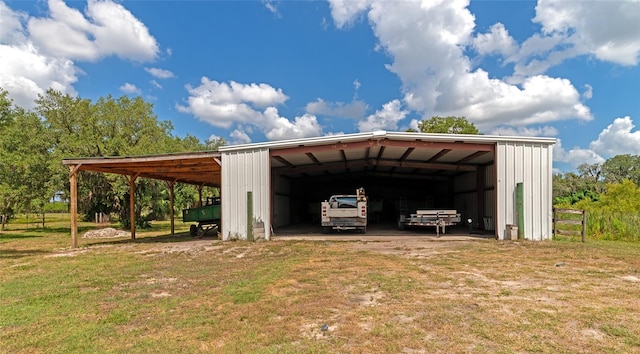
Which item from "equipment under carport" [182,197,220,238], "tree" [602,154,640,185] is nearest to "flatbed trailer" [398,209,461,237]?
"equipment under carport" [182,197,220,238]

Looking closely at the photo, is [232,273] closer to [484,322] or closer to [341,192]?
[484,322]

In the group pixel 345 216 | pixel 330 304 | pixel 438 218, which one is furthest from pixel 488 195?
pixel 330 304

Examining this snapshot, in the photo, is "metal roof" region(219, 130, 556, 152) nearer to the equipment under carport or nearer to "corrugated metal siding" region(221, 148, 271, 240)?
"corrugated metal siding" region(221, 148, 271, 240)

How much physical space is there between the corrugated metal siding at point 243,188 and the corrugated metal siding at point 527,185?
344 inches

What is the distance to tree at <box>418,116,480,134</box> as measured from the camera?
46031mm

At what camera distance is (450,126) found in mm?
46969

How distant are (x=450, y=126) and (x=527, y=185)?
3596 cm

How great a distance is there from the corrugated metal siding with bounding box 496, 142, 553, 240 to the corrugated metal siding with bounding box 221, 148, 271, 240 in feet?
28.7

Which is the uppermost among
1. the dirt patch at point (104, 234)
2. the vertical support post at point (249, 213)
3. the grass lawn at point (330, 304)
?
the vertical support post at point (249, 213)

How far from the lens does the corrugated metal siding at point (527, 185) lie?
1296 cm

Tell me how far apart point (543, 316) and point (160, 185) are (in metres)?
28.6

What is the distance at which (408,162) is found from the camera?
63.5 ft

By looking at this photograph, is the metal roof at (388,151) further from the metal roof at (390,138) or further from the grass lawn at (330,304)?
the grass lawn at (330,304)

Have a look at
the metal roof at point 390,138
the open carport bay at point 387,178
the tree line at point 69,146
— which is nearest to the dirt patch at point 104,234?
the tree line at point 69,146
